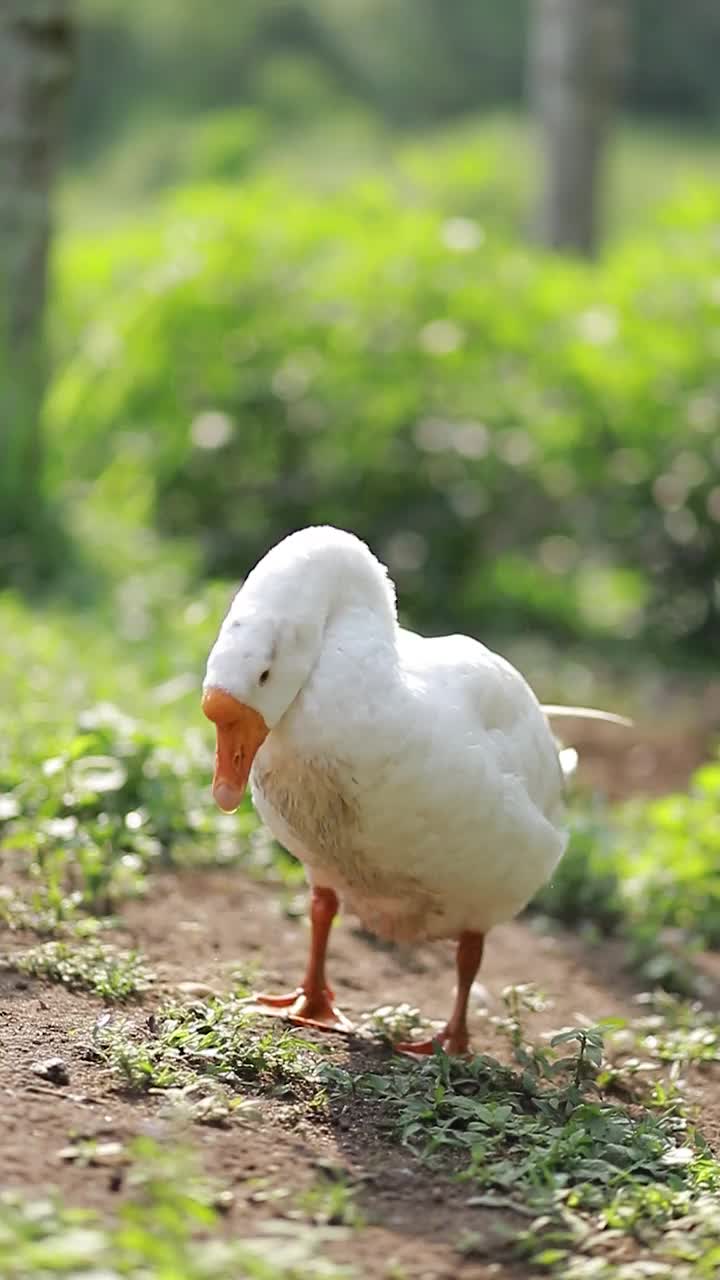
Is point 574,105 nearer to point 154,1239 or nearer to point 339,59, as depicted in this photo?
point 339,59

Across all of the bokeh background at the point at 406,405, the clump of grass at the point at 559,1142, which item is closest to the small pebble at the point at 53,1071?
the clump of grass at the point at 559,1142

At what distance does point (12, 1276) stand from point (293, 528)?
733 centimetres

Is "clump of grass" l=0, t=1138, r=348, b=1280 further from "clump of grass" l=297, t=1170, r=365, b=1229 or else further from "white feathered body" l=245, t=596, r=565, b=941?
"white feathered body" l=245, t=596, r=565, b=941

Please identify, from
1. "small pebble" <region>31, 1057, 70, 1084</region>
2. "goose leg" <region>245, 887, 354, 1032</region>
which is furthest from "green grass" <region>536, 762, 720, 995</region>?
"small pebble" <region>31, 1057, 70, 1084</region>

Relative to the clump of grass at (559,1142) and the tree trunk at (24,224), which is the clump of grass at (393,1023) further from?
the tree trunk at (24,224)

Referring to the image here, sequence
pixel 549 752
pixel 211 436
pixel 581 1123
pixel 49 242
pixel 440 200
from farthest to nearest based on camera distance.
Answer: pixel 440 200 → pixel 211 436 → pixel 49 242 → pixel 549 752 → pixel 581 1123

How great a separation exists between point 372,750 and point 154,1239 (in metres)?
1.21

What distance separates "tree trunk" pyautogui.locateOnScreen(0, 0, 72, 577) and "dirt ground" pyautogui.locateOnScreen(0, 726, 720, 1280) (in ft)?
11.4

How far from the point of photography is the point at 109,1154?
323 cm

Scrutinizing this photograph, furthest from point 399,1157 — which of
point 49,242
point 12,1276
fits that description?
point 49,242

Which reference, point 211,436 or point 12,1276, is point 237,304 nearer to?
point 211,436

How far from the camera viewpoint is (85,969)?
433cm

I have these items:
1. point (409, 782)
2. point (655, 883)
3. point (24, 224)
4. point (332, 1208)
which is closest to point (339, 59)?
point (24, 224)

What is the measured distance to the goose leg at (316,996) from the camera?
172 inches
